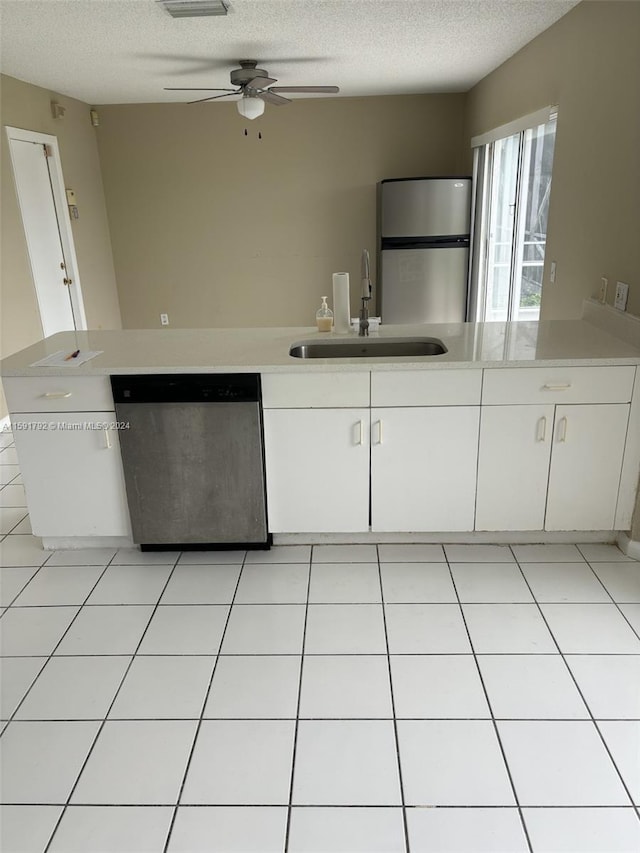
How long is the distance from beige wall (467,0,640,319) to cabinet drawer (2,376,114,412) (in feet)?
7.36

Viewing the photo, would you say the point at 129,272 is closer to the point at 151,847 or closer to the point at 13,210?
the point at 13,210

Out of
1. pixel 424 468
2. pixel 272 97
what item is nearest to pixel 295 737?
pixel 424 468

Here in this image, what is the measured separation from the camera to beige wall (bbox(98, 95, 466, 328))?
6055mm

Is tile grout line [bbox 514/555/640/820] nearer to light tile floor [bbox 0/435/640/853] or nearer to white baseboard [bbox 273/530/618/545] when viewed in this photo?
light tile floor [bbox 0/435/640/853]

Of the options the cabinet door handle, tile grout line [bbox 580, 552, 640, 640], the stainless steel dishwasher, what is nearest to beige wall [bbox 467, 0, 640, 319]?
the cabinet door handle

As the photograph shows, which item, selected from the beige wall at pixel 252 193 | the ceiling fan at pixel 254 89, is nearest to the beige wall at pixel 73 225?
the beige wall at pixel 252 193

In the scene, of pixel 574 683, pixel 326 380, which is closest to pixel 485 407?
pixel 326 380

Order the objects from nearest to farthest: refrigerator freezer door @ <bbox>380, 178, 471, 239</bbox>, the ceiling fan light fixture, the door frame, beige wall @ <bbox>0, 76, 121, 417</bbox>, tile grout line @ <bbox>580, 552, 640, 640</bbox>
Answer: tile grout line @ <bbox>580, 552, 640, 640</bbox> < the ceiling fan light fixture < beige wall @ <bbox>0, 76, 121, 417</bbox> < the door frame < refrigerator freezer door @ <bbox>380, 178, 471, 239</bbox>

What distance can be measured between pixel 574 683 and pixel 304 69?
14.4ft

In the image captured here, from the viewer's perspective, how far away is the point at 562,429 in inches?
102

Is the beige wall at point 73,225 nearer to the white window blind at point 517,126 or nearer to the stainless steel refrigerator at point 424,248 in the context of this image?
the stainless steel refrigerator at point 424,248

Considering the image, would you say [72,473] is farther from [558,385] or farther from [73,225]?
[73,225]

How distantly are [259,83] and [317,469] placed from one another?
8.86 feet

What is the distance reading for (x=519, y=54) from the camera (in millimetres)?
4121
